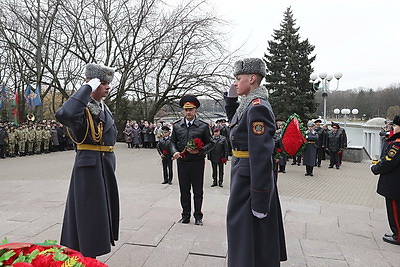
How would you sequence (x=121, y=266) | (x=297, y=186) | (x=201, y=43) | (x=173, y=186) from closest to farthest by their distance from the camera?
(x=121, y=266) → (x=173, y=186) → (x=297, y=186) → (x=201, y=43)

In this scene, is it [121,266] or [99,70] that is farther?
[121,266]

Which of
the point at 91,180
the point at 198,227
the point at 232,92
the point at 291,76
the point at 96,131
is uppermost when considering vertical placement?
the point at 291,76

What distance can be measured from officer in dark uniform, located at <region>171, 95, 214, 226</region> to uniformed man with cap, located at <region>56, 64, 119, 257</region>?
1.64 meters

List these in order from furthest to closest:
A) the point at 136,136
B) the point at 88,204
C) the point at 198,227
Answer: the point at 136,136, the point at 198,227, the point at 88,204

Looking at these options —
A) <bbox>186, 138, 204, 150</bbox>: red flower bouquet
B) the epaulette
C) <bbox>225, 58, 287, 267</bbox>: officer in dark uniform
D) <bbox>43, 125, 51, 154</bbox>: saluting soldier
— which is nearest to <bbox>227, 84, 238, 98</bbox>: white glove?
<bbox>225, 58, 287, 267</bbox>: officer in dark uniform

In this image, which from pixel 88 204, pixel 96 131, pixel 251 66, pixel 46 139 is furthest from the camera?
pixel 46 139

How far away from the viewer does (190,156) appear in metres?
4.73

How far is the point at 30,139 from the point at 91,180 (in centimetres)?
1623

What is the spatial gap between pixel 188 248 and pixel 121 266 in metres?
0.85

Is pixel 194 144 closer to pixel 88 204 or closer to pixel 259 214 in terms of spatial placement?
pixel 88 204

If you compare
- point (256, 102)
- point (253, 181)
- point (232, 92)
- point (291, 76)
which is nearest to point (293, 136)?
point (232, 92)

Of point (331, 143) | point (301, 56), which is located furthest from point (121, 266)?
point (301, 56)

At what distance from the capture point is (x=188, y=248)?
12.4 ft

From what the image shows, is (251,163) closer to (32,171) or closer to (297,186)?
(297,186)
